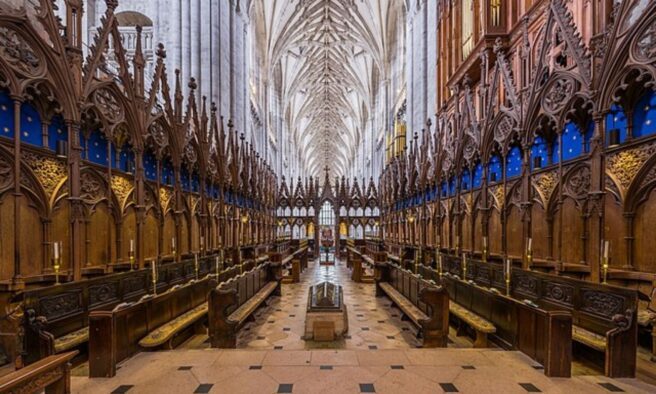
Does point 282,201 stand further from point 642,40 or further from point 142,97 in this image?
point 642,40

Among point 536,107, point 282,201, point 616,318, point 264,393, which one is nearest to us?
point 264,393

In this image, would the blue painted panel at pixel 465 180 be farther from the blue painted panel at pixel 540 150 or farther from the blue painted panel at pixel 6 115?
the blue painted panel at pixel 6 115

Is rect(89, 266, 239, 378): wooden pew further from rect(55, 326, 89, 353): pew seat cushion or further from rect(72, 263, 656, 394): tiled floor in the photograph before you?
rect(55, 326, 89, 353): pew seat cushion

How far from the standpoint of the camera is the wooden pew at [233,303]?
19.5 feet

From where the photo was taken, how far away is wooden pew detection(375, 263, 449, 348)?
592 centimetres

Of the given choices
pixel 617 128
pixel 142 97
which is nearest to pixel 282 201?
pixel 142 97

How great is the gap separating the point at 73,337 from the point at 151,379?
161cm

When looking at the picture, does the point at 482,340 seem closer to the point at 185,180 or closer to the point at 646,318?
the point at 646,318

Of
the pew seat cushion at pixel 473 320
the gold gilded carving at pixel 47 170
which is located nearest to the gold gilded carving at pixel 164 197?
the gold gilded carving at pixel 47 170

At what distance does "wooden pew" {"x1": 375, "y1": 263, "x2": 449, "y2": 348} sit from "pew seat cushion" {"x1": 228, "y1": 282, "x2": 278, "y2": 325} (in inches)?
139

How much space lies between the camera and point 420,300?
6785 mm

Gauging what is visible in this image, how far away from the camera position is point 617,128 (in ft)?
19.0

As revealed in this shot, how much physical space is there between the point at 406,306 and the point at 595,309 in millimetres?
3891

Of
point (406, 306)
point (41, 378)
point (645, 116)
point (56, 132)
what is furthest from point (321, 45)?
point (41, 378)
